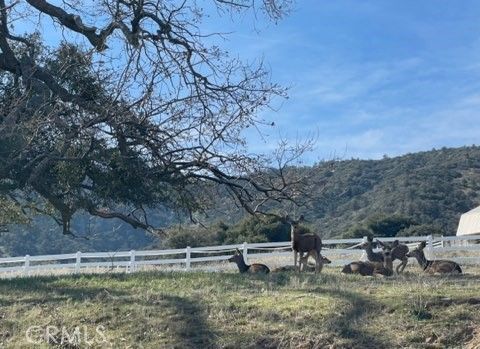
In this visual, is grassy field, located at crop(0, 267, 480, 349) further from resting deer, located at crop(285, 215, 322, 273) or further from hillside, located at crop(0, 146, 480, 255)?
hillside, located at crop(0, 146, 480, 255)

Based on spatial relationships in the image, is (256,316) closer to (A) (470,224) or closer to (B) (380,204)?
(A) (470,224)

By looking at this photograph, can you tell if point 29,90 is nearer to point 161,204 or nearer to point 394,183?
point 161,204

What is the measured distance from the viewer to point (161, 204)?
13891 mm

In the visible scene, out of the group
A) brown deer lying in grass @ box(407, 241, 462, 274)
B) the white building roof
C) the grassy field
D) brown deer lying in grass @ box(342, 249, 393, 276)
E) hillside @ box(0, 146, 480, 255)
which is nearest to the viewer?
the grassy field

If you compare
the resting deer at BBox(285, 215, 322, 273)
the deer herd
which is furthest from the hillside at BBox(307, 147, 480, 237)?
the resting deer at BBox(285, 215, 322, 273)

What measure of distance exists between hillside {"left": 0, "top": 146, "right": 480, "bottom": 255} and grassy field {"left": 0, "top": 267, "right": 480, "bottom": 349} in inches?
834

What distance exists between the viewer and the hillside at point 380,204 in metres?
38.3

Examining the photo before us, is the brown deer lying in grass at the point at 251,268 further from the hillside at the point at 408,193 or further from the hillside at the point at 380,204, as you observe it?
the hillside at the point at 408,193

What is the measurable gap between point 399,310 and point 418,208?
4390 centimetres

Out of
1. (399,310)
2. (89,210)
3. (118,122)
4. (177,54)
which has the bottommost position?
(399,310)

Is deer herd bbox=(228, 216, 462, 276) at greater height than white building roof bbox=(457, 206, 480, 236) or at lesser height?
lesser

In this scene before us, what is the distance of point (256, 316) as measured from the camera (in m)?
9.80

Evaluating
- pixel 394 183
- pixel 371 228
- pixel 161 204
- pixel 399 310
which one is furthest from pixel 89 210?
pixel 394 183

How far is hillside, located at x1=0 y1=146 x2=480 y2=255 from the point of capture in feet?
126
